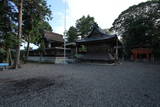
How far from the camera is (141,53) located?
24.0 metres

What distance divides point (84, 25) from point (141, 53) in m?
20.2

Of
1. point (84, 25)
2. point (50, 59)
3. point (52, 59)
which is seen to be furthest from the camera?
point (84, 25)

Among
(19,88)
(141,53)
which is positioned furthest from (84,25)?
(19,88)

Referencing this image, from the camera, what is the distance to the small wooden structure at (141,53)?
23.2m

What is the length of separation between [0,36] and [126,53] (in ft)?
86.6

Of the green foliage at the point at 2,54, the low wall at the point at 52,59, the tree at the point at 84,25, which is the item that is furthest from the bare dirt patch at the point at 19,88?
the tree at the point at 84,25

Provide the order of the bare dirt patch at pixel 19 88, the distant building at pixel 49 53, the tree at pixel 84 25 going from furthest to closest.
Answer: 1. the tree at pixel 84 25
2. the distant building at pixel 49 53
3. the bare dirt patch at pixel 19 88

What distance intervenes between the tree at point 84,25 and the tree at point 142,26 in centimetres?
1157

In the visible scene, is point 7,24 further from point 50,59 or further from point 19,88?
point 19,88

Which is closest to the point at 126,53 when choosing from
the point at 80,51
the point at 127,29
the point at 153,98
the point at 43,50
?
the point at 127,29

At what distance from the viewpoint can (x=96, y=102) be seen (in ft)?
9.92

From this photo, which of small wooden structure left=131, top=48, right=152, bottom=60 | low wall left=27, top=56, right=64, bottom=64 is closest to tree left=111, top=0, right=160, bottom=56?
small wooden structure left=131, top=48, right=152, bottom=60

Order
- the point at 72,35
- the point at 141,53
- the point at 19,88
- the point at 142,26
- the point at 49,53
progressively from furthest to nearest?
the point at 72,35 → the point at 141,53 → the point at 142,26 → the point at 49,53 → the point at 19,88

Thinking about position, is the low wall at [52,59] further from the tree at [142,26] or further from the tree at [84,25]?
the tree at [84,25]
